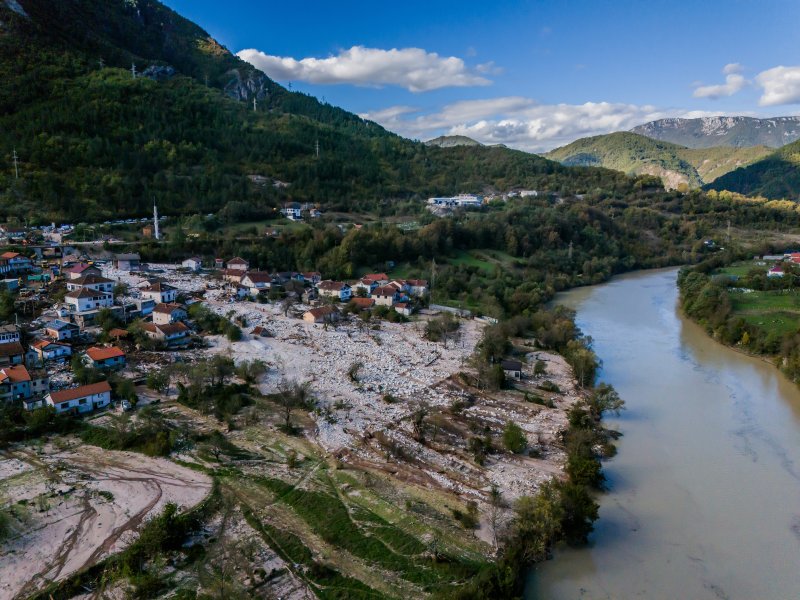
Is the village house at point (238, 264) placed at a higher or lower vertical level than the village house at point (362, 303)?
higher

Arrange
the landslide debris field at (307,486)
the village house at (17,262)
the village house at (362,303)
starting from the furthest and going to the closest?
the village house at (362,303) → the village house at (17,262) → the landslide debris field at (307,486)

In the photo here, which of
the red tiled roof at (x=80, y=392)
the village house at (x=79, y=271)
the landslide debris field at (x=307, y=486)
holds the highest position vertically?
the village house at (x=79, y=271)

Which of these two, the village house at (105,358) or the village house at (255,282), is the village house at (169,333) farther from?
the village house at (255,282)

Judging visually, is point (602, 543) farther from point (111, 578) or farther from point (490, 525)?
point (111, 578)

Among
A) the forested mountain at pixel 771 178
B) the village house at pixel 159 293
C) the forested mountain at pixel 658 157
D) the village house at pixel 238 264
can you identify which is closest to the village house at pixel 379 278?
the village house at pixel 238 264

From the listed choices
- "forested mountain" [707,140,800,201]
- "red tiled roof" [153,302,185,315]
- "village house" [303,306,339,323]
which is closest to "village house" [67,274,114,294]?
"red tiled roof" [153,302,185,315]

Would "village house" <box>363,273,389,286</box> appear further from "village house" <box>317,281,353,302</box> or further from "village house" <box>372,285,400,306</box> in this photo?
"village house" <box>372,285,400,306</box>
